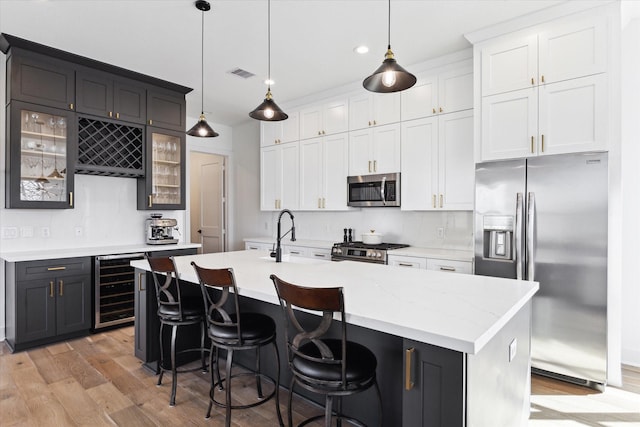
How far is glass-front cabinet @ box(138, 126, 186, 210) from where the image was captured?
4.55 m

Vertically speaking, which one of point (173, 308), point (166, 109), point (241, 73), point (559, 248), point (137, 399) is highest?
point (241, 73)

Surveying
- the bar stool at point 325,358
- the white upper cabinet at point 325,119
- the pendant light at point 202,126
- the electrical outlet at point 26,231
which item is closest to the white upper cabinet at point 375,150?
the white upper cabinet at point 325,119

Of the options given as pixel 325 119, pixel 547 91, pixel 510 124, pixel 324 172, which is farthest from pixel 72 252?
pixel 547 91

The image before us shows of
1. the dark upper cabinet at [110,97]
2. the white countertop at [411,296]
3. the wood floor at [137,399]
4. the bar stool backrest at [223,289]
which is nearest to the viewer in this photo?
the white countertop at [411,296]

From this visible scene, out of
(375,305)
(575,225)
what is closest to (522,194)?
(575,225)

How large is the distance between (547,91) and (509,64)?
404mm

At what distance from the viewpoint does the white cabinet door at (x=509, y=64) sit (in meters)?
2.97

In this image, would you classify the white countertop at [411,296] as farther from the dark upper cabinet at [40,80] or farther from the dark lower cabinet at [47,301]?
the dark upper cabinet at [40,80]

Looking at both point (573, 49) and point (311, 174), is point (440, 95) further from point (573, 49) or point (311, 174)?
point (311, 174)

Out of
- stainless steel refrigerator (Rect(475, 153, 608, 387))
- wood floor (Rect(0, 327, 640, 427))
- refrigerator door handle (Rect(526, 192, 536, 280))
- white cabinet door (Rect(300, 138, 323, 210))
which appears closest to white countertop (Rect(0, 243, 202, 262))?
wood floor (Rect(0, 327, 640, 427))

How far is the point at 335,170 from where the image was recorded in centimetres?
474

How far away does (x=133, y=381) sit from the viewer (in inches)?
109

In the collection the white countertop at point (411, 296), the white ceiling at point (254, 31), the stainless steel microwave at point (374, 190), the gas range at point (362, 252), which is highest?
the white ceiling at point (254, 31)

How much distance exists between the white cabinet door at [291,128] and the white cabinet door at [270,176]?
0.24 meters
